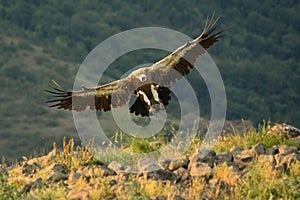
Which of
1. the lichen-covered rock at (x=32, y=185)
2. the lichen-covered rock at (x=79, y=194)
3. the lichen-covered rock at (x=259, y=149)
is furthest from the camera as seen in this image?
the lichen-covered rock at (x=259, y=149)

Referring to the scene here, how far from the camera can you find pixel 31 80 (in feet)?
417

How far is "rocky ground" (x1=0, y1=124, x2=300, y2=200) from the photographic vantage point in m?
13.5

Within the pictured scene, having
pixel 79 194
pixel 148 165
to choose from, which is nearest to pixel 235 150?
pixel 148 165

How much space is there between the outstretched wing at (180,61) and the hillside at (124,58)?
7420 cm

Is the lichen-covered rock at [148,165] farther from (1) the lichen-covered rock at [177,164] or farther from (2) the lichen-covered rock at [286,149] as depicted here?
(2) the lichen-covered rock at [286,149]

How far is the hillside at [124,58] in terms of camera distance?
374ft

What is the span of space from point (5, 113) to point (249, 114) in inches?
1259

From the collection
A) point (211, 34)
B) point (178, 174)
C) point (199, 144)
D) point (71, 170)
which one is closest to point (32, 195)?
point (71, 170)

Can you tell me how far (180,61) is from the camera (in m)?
18.2

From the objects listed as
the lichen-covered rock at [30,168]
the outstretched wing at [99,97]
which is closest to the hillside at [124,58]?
the outstretched wing at [99,97]

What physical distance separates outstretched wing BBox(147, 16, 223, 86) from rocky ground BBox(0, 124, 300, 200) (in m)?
2.53

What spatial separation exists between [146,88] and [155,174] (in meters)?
3.77

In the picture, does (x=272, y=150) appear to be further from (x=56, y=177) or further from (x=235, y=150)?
(x=56, y=177)

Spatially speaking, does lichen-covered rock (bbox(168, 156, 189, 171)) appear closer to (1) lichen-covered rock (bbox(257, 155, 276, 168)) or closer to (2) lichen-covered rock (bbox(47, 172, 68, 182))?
(1) lichen-covered rock (bbox(257, 155, 276, 168))
